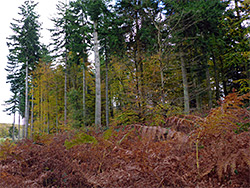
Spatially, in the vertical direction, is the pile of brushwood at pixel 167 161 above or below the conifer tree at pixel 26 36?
below

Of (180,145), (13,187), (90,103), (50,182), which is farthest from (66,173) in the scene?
(90,103)

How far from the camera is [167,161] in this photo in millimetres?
1162

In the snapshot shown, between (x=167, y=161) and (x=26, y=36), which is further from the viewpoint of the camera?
(x=26, y=36)

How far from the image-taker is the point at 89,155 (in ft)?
6.81

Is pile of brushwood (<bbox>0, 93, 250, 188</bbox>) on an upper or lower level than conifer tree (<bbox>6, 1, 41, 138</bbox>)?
lower

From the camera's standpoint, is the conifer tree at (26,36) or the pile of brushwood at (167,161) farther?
the conifer tree at (26,36)

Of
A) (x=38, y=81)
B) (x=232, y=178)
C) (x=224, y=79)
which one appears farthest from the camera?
(x=38, y=81)

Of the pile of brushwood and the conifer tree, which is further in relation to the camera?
the conifer tree

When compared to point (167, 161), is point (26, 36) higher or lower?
higher

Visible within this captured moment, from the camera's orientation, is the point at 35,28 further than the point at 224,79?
Yes

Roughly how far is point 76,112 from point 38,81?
12423 millimetres

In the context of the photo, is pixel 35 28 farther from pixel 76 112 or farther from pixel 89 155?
pixel 89 155

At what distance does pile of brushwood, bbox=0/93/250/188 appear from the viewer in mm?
977

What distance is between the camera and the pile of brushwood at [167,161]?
977 millimetres
